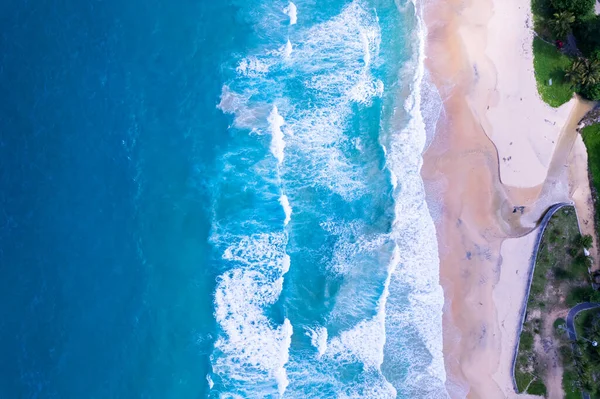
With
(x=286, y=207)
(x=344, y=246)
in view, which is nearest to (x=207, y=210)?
(x=286, y=207)

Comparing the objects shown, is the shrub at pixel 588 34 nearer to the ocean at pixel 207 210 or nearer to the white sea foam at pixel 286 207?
the ocean at pixel 207 210

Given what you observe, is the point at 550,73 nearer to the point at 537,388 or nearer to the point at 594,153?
the point at 594,153

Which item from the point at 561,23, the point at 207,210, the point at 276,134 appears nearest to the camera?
the point at 207,210

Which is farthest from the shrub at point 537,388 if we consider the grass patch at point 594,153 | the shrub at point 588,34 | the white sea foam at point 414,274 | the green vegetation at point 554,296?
the shrub at point 588,34

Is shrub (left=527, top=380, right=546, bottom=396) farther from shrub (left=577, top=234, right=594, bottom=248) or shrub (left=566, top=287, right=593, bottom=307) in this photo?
shrub (left=577, top=234, right=594, bottom=248)

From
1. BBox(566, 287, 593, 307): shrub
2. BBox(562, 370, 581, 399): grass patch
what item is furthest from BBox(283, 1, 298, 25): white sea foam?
BBox(562, 370, 581, 399): grass patch

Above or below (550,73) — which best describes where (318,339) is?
below

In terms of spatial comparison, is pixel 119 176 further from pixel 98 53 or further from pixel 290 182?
pixel 290 182
